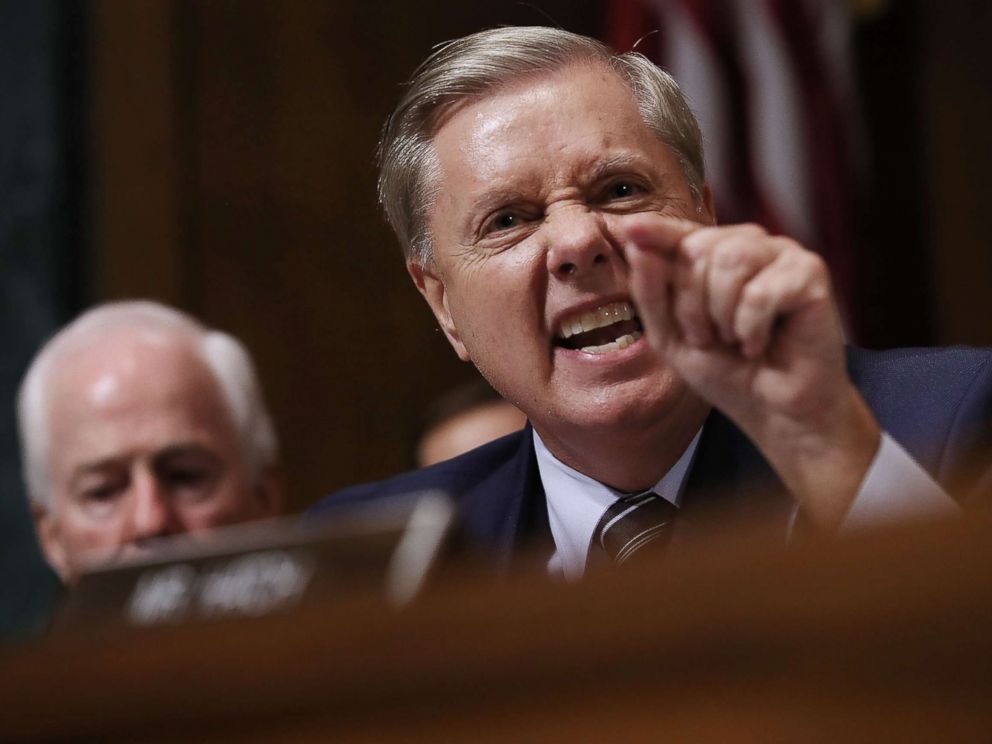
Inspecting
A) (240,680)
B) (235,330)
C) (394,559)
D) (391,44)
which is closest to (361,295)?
(235,330)

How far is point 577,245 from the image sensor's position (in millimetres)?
1603

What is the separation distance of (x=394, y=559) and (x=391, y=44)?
2579 millimetres

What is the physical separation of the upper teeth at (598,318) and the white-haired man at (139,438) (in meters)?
0.66

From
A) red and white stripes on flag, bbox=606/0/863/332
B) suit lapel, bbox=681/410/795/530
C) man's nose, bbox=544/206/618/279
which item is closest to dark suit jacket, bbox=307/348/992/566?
suit lapel, bbox=681/410/795/530

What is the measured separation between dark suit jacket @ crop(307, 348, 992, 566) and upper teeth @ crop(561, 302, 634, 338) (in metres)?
0.18

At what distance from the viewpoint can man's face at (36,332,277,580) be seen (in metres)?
2.01

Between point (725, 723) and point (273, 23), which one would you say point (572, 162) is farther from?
point (273, 23)

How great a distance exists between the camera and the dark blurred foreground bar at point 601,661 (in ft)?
1.78

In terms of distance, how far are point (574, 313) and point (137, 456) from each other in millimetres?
744

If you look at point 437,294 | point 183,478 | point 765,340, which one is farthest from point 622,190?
point 183,478

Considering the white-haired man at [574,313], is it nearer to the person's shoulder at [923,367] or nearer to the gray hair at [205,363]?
the person's shoulder at [923,367]

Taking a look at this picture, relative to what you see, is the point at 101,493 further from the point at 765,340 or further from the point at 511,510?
the point at 765,340

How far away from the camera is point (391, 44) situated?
3279mm

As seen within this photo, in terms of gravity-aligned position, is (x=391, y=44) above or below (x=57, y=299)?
above
